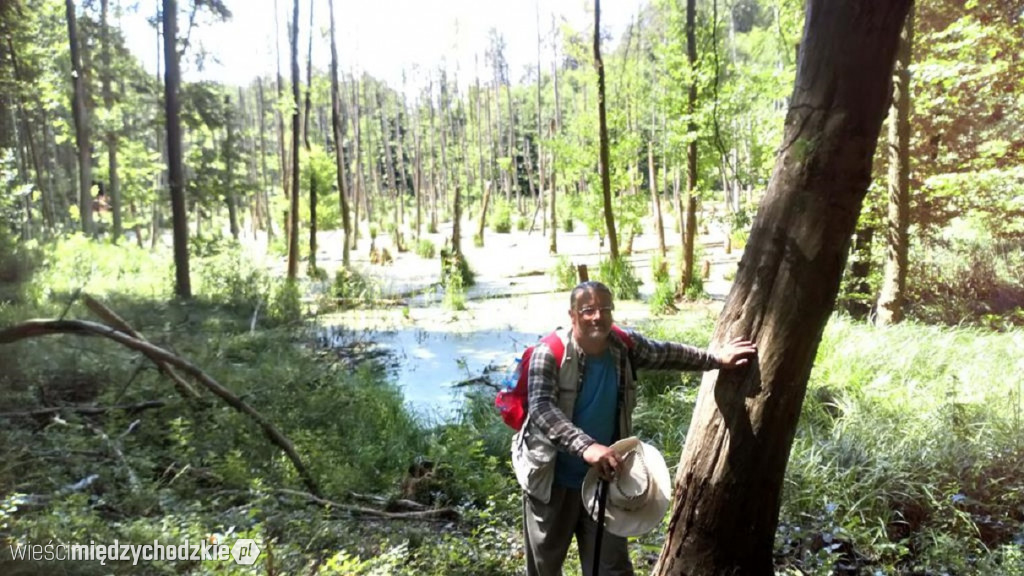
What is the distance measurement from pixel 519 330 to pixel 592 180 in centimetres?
555

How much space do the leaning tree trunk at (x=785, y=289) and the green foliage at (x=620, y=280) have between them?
34.5 feet

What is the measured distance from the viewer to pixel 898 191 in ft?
23.7

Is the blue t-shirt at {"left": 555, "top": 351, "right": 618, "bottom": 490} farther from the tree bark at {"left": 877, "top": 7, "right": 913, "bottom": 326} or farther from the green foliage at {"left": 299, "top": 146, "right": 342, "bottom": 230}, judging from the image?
the green foliage at {"left": 299, "top": 146, "right": 342, "bottom": 230}

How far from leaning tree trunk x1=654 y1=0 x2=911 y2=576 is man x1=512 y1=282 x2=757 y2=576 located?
157 millimetres

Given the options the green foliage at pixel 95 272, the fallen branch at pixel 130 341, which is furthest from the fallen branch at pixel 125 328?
the green foliage at pixel 95 272

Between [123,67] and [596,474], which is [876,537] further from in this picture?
[123,67]

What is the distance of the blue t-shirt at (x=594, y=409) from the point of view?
245 centimetres

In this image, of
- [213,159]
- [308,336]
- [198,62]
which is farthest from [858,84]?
[198,62]

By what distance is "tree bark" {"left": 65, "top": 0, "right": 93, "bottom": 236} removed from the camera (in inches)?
567

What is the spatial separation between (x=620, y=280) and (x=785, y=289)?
10.7 m

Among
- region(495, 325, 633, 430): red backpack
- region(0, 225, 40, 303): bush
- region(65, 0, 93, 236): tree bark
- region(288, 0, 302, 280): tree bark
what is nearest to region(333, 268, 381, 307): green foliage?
region(288, 0, 302, 280): tree bark

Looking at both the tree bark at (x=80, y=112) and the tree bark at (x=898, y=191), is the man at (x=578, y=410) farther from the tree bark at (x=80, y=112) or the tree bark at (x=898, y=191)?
the tree bark at (x=80, y=112)

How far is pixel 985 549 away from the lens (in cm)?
323

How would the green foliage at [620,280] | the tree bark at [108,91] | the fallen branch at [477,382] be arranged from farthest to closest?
the tree bark at [108,91] < the green foliage at [620,280] < the fallen branch at [477,382]
